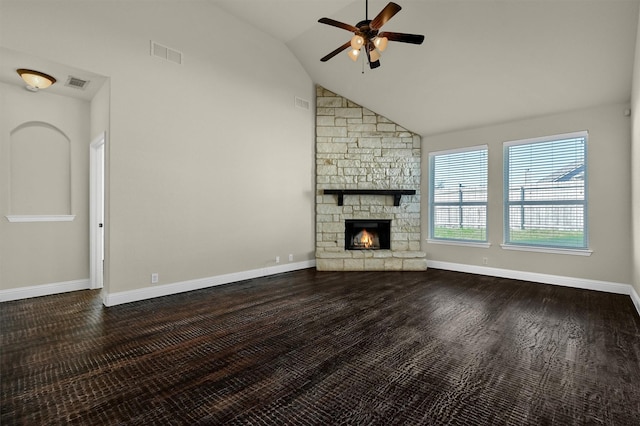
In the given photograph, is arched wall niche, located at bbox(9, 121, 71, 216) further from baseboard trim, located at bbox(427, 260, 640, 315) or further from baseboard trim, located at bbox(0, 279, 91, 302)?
baseboard trim, located at bbox(427, 260, 640, 315)

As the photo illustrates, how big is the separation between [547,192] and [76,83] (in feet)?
22.4

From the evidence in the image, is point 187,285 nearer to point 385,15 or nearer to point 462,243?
point 385,15

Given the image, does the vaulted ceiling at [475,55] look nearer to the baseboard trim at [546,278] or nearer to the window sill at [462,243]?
the window sill at [462,243]

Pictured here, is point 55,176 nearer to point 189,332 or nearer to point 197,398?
point 189,332

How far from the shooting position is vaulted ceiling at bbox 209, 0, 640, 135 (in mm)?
3428

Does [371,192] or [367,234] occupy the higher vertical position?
[371,192]

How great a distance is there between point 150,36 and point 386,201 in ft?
15.3

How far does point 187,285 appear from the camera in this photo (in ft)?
14.1

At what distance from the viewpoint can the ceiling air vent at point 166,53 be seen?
396cm

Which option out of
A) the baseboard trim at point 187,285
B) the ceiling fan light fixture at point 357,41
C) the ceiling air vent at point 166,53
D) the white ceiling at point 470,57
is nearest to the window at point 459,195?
the white ceiling at point 470,57

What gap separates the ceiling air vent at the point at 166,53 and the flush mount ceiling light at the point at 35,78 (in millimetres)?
1181

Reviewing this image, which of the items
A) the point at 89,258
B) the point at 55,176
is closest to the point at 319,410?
the point at 89,258

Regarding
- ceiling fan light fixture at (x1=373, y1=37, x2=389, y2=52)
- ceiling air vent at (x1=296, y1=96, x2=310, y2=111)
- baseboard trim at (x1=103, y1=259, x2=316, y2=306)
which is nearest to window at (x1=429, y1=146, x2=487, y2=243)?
ceiling air vent at (x1=296, y1=96, x2=310, y2=111)

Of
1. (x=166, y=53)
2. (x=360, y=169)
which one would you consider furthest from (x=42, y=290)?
(x=360, y=169)
